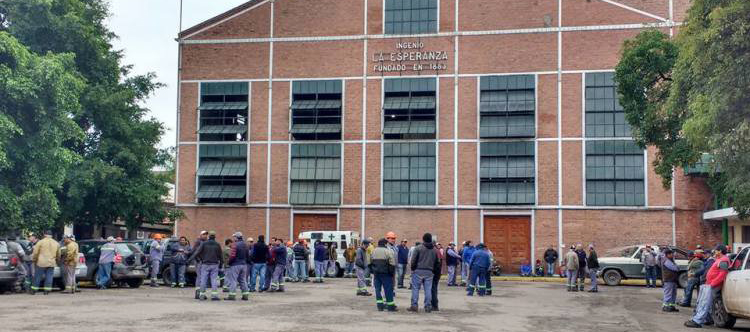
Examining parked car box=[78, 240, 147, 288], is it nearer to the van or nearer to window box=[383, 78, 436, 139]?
the van

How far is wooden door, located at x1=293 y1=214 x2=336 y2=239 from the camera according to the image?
140 feet

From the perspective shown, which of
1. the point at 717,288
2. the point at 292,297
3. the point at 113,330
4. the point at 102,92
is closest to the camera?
the point at 113,330

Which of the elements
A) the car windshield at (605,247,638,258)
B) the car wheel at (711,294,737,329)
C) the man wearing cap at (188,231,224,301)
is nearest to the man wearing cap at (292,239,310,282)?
the man wearing cap at (188,231,224,301)

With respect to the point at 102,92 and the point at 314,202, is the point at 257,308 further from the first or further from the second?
the point at 314,202

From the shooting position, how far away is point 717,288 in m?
16.9

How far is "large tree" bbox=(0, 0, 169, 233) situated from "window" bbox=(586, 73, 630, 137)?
792 inches

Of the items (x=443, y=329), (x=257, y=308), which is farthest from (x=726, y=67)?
(x=257, y=308)

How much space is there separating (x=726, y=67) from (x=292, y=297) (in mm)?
11639

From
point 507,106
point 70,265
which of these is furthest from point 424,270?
point 507,106

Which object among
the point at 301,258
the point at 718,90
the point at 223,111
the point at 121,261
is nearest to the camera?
the point at 718,90

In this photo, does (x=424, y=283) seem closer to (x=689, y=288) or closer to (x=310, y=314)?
(x=310, y=314)

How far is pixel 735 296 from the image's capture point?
16.0m

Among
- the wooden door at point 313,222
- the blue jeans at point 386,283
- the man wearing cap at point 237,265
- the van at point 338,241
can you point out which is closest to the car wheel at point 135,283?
the man wearing cap at point 237,265

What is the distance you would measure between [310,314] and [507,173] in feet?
84.0
